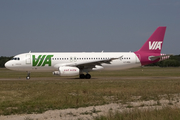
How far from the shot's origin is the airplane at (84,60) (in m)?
32.4

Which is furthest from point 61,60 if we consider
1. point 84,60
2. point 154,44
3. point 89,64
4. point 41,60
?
point 154,44

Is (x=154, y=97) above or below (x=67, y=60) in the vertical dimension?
below

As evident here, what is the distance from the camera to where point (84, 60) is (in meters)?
34.1

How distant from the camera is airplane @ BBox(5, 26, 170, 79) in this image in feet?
106

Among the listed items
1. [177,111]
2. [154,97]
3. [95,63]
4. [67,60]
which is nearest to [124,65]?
[95,63]

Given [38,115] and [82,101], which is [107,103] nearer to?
[82,101]

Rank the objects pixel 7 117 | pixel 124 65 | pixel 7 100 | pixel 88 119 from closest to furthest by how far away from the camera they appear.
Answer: pixel 88 119 → pixel 7 117 → pixel 7 100 → pixel 124 65

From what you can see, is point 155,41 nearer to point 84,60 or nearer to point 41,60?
point 84,60

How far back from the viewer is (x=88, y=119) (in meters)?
10.1

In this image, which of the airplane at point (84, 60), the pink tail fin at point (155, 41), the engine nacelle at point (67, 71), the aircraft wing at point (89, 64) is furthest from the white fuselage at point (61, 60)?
the pink tail fin at point (155, 41)

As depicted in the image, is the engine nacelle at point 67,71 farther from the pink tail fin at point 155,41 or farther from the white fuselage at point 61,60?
the pink tail fin at point 155,41

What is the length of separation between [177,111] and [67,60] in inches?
942

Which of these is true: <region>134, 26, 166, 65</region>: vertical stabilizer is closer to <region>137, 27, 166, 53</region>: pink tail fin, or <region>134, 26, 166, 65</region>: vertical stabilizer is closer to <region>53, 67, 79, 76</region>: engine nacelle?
<region>137, 27, 166, 53</region>: pink tail fin

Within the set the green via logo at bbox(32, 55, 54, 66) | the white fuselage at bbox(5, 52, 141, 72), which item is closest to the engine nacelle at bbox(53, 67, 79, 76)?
the white fuselage at bbox(5, 52, 141, 72)
